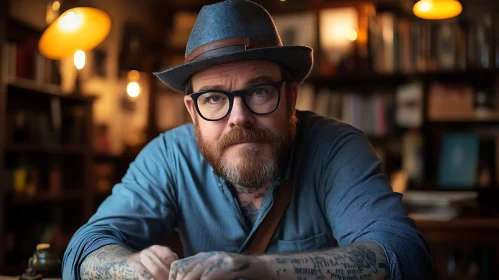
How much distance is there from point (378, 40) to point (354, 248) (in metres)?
2.82

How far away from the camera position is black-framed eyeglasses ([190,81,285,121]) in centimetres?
139

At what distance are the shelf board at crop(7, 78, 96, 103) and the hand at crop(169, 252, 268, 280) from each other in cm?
260

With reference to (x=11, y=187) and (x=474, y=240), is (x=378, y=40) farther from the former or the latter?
(x=11, y=187)

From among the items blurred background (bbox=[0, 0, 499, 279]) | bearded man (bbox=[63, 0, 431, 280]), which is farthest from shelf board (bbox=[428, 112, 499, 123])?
bearded man (bbox=[63, 0, 431, 280])

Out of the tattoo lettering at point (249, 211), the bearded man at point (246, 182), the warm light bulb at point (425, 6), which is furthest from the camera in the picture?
the warm light bulb at point (425, 6)

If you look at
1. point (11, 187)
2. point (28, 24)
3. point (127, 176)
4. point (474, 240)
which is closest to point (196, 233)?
point (127, 176)

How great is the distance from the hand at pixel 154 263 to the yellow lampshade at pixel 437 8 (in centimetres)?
159

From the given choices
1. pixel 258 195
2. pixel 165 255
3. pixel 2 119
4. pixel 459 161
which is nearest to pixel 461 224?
pixel 459 161

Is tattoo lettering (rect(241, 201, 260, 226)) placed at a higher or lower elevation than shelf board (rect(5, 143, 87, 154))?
lower

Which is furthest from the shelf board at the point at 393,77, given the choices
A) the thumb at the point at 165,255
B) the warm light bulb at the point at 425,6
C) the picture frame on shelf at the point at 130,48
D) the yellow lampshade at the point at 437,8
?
the thumb at the point at 165,255

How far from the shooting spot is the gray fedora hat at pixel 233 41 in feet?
4.53

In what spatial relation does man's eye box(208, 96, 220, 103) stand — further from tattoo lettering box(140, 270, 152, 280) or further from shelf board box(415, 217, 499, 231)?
shelf board box(415, 217, 499, 231)

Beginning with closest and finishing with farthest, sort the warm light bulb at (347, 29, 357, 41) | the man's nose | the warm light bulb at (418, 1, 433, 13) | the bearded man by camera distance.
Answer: the bearded man
the man's nose
the warm light bulb at (418, 1, 433, 13)
the warm light bulb at (347, 29, 357, 41)

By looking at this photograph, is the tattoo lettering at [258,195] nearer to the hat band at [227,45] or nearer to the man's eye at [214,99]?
the man's eye at [214,99]
